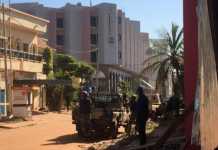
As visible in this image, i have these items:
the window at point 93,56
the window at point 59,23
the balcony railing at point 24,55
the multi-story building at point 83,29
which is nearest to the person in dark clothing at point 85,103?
the balcony railing at point 24,55

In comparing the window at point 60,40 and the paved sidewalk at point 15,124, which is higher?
the window at point 60,40

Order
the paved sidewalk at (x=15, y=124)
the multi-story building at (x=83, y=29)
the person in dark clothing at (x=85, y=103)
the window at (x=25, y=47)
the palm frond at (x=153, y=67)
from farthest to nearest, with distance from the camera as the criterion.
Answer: the multi-story building at (x=83, y=29), the window at (x=25, y=47), the palm frond at (x=153, y=67), the paved sidewalk at (x=15, y=124), the person in dark clothing at (x=85, y=103)

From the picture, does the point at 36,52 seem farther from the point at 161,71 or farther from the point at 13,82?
the point at 161,71

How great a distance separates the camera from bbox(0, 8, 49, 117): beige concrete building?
123 feet

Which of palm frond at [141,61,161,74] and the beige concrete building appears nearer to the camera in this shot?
palm frond at [141,61,161,74]

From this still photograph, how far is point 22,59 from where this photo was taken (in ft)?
146

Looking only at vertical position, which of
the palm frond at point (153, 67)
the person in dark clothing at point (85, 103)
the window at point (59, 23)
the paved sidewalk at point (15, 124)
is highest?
the window at point (59, 23)

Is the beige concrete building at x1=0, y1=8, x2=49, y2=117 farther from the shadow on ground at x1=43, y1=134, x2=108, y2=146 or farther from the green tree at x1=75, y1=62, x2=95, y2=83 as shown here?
the shadow on ground at x1=43, y1=134, x2=108, y2=146

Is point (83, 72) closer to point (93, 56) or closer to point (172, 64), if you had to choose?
point (93, 56)

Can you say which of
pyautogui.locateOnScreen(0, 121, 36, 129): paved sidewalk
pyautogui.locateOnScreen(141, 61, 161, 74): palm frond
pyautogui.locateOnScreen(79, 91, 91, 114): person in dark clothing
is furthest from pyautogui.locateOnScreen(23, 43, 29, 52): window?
pyautogui.locateOnScreen(79, 91, 91, 114): person in dark clothing

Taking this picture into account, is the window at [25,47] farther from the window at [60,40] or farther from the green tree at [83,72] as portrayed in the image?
the window at [60,40]

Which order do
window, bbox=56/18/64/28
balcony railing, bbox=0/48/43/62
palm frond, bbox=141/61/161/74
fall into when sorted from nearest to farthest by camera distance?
palm frond, bbox=141/61/161/74 < balcony railing, bbox=0/48/43/62 < window, bbox=56/18/64/28

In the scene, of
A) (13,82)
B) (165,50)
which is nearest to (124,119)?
(165,50)

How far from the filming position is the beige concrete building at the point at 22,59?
123 ft
